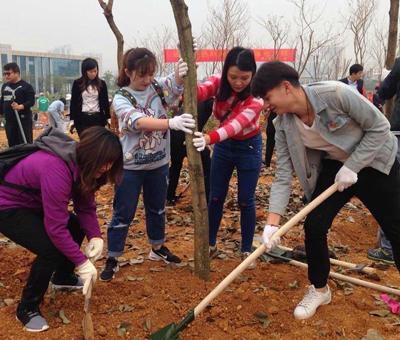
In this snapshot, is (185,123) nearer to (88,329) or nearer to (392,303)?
(88,329)

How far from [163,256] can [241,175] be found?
0.85 m

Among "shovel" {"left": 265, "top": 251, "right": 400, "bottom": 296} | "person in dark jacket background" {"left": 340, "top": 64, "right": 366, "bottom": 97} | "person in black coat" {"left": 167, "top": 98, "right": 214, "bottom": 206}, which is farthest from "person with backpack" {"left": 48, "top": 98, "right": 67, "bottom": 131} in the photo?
"shovel" {"left": 265, "top": 251, "right": 400, "bottom": 296}

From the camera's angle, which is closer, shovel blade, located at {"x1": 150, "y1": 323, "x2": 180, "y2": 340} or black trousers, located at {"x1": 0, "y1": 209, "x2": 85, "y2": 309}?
shovel blade, located at {"x1": 150, "y1": 323, "x2": 180, "y2": 340}

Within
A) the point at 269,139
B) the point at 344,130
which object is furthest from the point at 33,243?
the point at 269,139

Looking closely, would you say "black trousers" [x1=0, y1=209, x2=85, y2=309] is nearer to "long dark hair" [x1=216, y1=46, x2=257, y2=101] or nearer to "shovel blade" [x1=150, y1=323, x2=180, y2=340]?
"shovel blade" [x1=150, y1=323, x2=180, y2=340]

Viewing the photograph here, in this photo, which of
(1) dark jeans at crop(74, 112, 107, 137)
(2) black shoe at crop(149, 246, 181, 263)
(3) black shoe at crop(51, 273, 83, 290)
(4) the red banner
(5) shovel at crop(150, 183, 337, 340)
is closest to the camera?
(5) shovel at crop(150, 183, 337, 340)

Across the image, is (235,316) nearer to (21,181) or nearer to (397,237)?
(397,237)

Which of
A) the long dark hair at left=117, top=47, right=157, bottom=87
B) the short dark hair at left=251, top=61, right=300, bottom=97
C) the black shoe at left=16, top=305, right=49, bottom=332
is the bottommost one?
the black shoe at left=16, top=305, right=49, bottom=332

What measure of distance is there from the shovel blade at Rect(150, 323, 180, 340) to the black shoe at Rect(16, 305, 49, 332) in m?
0.64

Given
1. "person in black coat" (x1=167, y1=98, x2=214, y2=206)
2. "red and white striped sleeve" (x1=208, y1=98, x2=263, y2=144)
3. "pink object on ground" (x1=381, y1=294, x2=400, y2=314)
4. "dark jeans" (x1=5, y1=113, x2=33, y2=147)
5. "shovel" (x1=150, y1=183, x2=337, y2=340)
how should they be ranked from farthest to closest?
"dark jeans" (x1=5, y1=113, x2=33, y2=147) < "person in black coat" (x1=167, y1=98, x2=214, y2=206) < "red and white striped sleeve" (x1=208, y1=98, x2=263, y2=144) < "pink object on ground" (x1=381, y1=294, x2=400, y2=314) < "shovel" (x1=150, y1=183, x2=337, y2=340)

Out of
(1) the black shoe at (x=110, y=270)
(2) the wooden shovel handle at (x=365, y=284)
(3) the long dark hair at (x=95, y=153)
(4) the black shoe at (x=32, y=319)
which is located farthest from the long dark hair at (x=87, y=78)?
(2) the wooden shovel handle at (x=365, y=284)

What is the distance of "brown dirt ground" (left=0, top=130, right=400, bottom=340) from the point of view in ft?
8.34

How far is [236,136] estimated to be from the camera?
10.4ft

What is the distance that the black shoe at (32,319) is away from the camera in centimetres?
252
